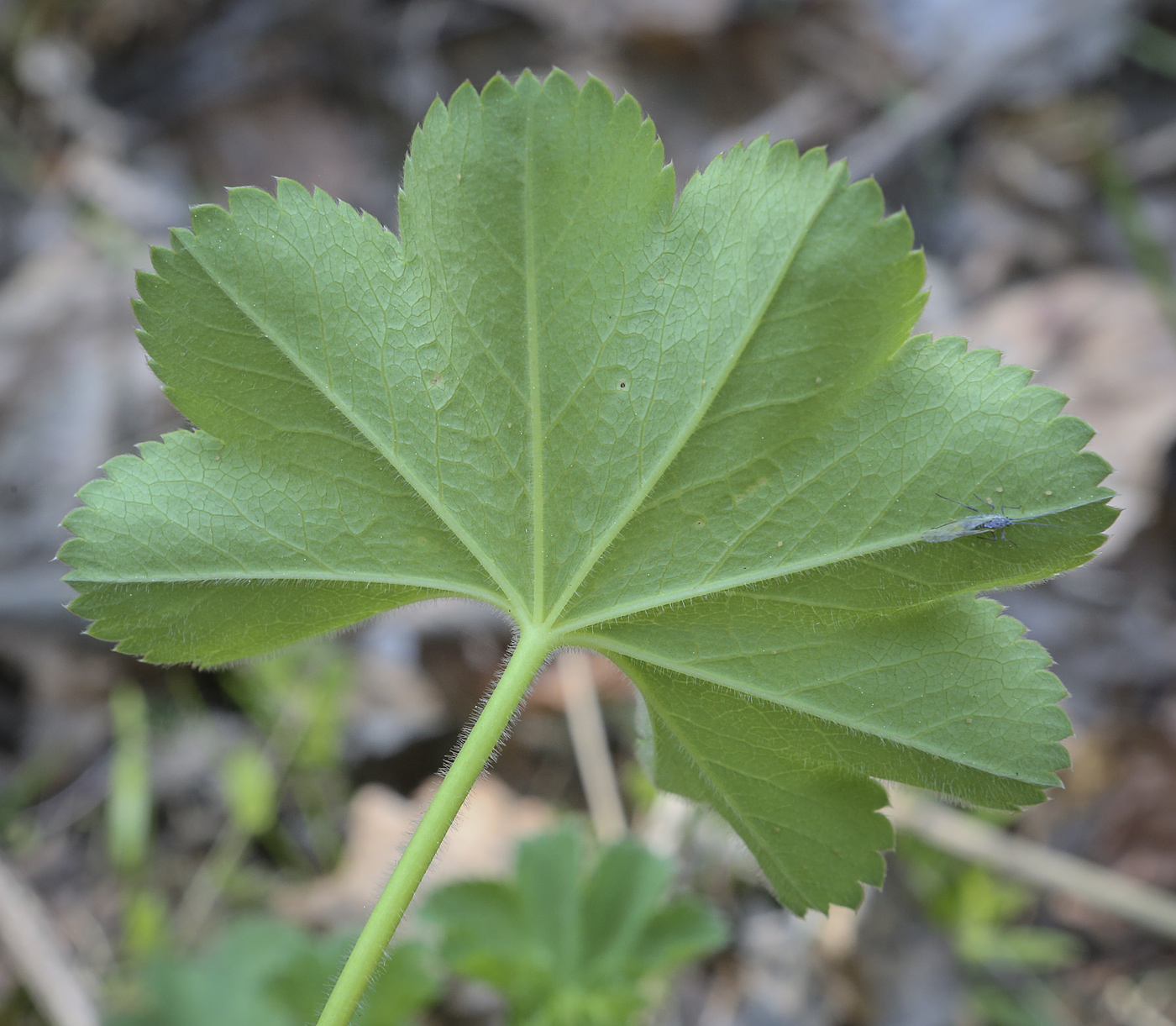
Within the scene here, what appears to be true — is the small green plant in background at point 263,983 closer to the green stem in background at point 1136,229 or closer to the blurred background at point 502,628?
the blurred background at point 502,628

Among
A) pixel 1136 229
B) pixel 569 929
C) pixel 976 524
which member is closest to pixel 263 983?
pixel 569 929

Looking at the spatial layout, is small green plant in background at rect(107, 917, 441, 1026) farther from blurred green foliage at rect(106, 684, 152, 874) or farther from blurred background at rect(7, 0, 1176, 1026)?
blurred green foliage at rect(106, 684, 152, 874)

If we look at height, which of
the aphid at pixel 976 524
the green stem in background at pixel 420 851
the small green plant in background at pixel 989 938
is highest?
the aphid at pixel 976 524

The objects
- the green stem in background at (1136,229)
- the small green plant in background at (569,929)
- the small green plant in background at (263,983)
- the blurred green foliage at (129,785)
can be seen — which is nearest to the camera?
the small green plant in background at (569,929)

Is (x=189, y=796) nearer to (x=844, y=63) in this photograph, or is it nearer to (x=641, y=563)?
(x=641, y=563)

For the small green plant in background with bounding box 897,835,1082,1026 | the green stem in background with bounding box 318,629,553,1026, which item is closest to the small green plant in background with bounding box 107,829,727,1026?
the small green plant in background with bounding box 897,835,1082,1026

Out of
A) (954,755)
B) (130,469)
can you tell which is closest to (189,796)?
(130,469)

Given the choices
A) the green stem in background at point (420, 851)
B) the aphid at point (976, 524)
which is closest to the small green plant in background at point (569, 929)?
the green stem in background at point (420, 851)
